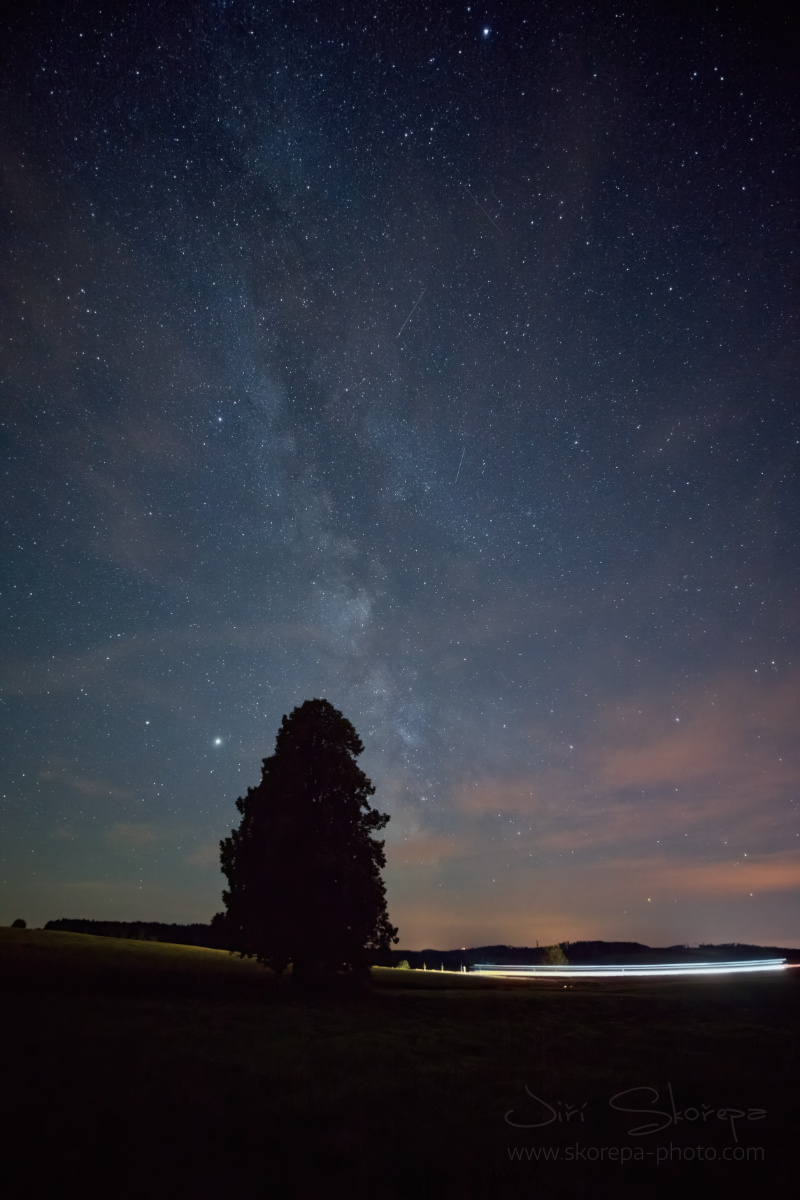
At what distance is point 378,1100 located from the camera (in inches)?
384

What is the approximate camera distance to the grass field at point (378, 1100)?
23.4 ft

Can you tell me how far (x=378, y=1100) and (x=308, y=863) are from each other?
38.2 feet

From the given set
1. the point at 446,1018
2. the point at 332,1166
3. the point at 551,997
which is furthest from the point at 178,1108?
the point at 551,997

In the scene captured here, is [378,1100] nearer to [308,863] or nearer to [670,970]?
[308,863]

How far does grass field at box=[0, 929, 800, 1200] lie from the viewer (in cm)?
712

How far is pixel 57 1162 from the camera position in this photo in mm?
6836

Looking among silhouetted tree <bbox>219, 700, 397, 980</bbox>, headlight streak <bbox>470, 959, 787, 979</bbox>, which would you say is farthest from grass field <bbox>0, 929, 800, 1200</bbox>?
headlight streak <bbox>470, 959, 787, 979</bbox>

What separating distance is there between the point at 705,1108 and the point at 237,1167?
714 centimetres

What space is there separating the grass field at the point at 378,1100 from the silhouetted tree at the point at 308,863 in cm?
287
